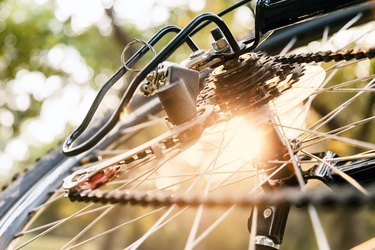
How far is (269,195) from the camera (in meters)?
0.32

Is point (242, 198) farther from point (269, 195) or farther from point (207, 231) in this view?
point (207, 231)

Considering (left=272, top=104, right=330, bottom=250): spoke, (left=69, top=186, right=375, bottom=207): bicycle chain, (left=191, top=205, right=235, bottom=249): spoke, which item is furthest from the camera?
(left=191, top=205, right=235, bottom=249): spoke

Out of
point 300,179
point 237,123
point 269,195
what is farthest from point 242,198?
point 237,123

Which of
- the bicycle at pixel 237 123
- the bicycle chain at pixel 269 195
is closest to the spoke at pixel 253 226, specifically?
the bicycle at pixel 237 123

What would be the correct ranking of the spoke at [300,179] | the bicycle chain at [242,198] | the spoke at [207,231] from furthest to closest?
the spoke at [207,231] → the spoke at [300,179] → the bicycle chain at [242,198]

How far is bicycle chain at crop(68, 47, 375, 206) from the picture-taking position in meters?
0.26

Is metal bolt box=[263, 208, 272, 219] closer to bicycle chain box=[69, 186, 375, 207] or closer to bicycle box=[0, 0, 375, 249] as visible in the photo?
bicycle box=[0, 0, 375, 249]

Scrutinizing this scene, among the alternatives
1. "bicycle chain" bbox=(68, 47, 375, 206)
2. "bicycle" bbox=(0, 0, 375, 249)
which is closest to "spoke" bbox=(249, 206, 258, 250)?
"bicycle" bbox=(0, 0, 375, 249)

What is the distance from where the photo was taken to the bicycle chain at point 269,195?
263 mm

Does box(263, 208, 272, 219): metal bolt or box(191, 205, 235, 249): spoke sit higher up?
box(191, 205, 235, 249): spoke

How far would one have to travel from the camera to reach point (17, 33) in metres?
4.26

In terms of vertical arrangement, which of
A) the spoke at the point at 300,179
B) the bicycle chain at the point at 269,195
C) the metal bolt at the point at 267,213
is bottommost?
the metal bolt at the point at 267,213

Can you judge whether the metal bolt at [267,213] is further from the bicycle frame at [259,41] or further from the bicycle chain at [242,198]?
the bicycle chain at [242,198]

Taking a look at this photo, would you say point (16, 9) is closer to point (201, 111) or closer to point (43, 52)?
point (43, 52)
